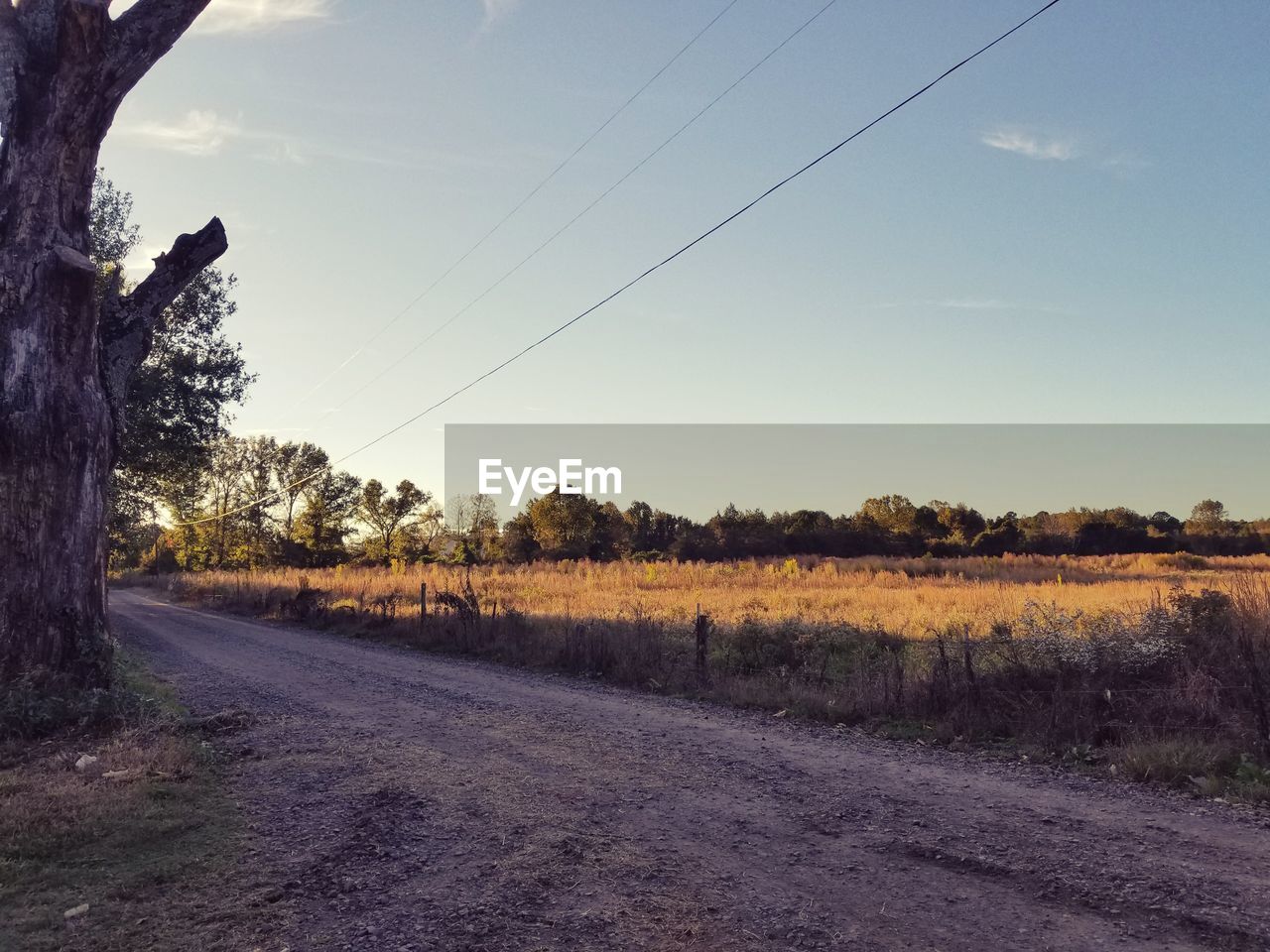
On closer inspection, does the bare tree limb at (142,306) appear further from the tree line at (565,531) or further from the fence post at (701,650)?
the tree line at (565,531)

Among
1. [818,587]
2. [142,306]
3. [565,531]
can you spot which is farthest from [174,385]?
[565,531]

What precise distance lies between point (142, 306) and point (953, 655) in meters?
12.6

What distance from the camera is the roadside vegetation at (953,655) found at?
8797 mm

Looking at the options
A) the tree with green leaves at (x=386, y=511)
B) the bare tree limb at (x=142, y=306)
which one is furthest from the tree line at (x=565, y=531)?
the bare tree limb at (x=142, y=306)

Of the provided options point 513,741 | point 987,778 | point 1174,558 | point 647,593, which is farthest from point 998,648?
point 1174,558

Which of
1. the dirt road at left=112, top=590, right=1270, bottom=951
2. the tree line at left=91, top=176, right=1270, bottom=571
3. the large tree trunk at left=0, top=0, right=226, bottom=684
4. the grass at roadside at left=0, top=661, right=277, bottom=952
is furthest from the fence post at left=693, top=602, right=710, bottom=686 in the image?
the tree line at left=91, top=176, right=1270, bottom=571

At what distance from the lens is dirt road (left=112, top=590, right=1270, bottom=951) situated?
4566mm

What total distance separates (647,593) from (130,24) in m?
24.0

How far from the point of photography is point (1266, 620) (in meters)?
10.5

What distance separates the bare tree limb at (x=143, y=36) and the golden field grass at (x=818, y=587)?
12.6m

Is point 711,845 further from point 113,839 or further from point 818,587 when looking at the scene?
point 818,587

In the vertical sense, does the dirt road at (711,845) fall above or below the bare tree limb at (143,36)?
below

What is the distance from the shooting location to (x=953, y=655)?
13.1 metres

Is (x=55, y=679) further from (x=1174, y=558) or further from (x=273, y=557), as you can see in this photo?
(x=273, y=557)
